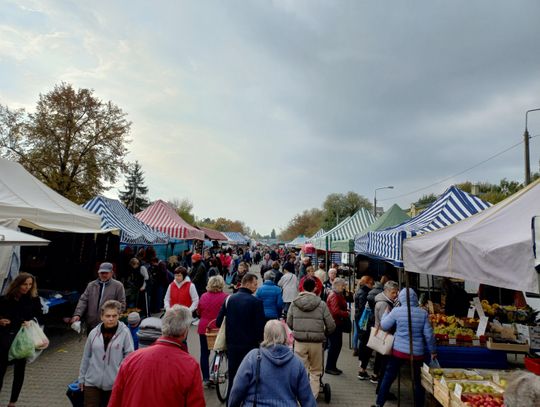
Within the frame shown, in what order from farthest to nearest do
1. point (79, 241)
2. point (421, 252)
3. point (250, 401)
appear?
point (79, 241), point (421, 252), point (250, 401)

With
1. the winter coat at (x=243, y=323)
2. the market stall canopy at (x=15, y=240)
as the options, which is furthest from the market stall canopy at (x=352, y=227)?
the market stall canopy at (x=15, y=240)

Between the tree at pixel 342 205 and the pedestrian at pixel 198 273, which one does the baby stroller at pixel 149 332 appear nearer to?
the pedestrian at pixel 198 273

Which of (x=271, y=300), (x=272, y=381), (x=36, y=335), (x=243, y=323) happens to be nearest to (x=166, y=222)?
(x=271, y=300)

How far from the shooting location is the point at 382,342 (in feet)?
16.3

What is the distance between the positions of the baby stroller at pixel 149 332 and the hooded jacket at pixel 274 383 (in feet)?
4.33

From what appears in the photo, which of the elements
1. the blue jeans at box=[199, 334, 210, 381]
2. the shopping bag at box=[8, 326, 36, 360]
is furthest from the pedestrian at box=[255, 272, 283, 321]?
the shopping bag at box=[8, 326, 36, 360]

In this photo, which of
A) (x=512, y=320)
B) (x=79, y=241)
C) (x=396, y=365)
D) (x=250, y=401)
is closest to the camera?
(x=250, y=401)

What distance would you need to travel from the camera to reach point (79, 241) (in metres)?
10.6

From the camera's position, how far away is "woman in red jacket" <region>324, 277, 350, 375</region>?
247 inches

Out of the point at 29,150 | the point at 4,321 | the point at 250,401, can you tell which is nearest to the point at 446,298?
the point at 250,401

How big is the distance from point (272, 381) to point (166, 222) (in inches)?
666

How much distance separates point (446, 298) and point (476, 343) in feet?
9.13

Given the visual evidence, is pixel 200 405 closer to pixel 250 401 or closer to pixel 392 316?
pixel 250 401

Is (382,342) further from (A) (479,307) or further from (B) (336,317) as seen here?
(A) (479,307)
